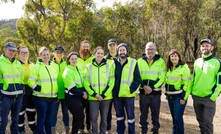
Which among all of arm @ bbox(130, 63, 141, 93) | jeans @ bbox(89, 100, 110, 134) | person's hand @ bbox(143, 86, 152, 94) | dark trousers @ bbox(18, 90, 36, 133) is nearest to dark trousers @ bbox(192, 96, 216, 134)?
person's hand @ bbox(143, 86, 152, 94)

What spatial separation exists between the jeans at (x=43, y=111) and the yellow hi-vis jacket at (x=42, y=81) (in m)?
0.11

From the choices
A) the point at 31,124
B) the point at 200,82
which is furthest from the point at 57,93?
the point at 200,82

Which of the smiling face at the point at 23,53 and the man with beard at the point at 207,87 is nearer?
the man with beard at the point at 207,87

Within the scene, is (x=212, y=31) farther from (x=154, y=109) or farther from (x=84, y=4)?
(x=154, y=109)

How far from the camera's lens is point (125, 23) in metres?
30.9

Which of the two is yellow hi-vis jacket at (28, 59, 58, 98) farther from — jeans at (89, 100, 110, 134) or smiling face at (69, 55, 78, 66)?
jeans at (89, 100, 110, 134)

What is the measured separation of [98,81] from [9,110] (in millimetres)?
Answer: 1872

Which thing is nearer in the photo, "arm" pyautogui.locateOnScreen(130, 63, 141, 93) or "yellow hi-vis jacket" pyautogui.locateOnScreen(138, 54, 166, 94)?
"arm" pyautogui.locateOnScreen(130, 63, 141, 93)

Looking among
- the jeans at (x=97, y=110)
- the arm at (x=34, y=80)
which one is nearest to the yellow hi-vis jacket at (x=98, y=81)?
the jeans at (x=97, y=110)

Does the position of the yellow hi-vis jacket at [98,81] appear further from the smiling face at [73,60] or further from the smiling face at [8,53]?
the smiling face at [8,53]

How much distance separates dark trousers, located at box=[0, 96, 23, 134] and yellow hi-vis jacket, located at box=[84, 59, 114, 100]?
142cm

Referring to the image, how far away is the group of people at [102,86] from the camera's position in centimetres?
498

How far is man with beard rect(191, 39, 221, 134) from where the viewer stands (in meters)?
4.96

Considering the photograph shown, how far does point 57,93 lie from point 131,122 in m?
1.72
